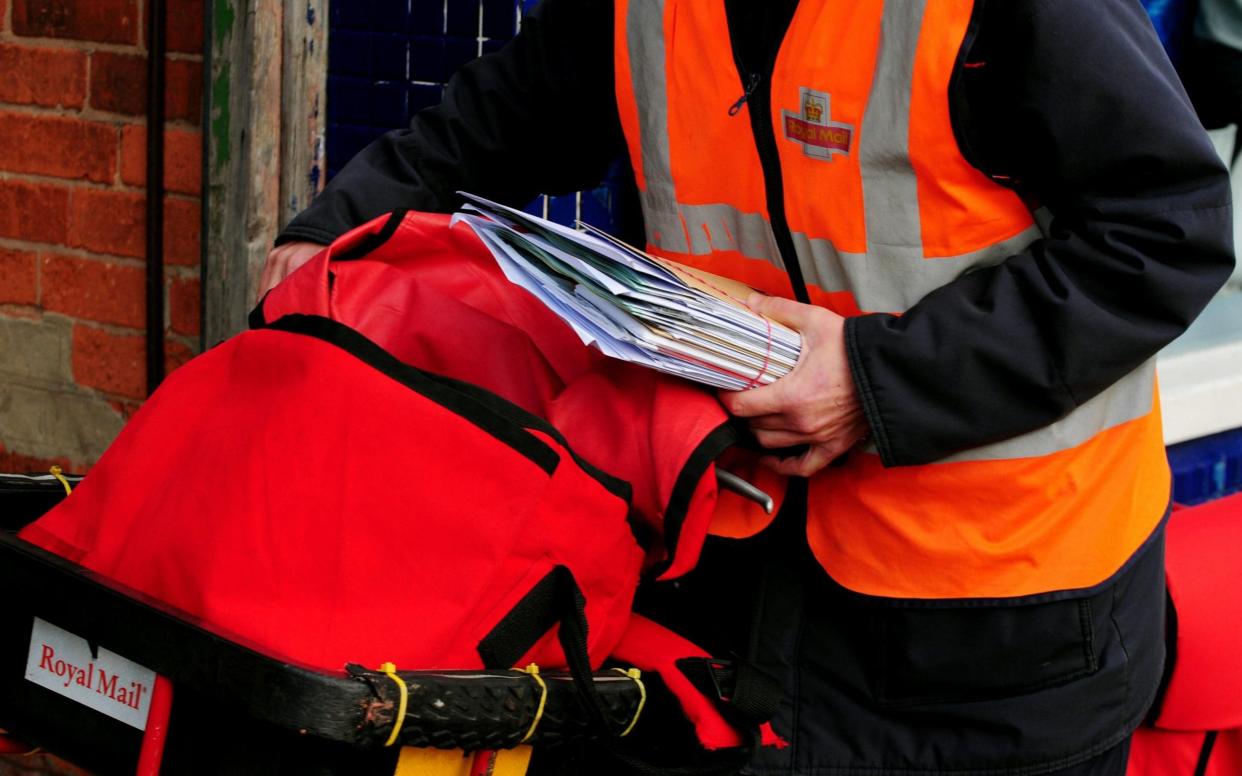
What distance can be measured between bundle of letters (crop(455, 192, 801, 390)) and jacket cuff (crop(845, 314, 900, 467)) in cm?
6

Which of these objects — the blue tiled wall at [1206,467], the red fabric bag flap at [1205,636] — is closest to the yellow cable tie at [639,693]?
the red fabric bag flap at [1205,636]

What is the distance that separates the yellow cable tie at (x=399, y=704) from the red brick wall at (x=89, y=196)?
173cm

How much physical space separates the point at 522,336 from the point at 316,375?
0.34 m

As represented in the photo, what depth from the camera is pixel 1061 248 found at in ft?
4.42

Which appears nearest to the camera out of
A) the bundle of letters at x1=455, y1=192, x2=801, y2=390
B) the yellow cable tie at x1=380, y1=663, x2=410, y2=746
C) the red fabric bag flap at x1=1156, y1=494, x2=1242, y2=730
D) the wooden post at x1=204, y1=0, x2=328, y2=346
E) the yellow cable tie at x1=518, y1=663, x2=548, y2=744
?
the yellow cable tie at x1=380, y1=663, x2=410, y2=746

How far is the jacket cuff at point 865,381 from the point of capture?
1375 millimetres

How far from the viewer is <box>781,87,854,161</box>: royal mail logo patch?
144 cm

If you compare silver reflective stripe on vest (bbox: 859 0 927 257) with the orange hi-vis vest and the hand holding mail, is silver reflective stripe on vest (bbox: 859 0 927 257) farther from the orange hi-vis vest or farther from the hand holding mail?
the hand holding mail

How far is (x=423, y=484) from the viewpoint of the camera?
1203 millimetres

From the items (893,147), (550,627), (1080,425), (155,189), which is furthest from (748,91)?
(155,189)

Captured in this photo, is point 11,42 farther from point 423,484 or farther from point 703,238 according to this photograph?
point 423,484

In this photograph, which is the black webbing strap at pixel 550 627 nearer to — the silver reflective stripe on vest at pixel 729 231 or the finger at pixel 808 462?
the finger at pixel 808 462

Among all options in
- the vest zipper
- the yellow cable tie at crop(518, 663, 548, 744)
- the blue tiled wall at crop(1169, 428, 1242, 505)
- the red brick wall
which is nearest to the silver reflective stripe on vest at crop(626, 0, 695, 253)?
the vest zipper

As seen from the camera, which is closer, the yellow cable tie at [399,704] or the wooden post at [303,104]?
Result: the yellow cable tie at [399,704]
